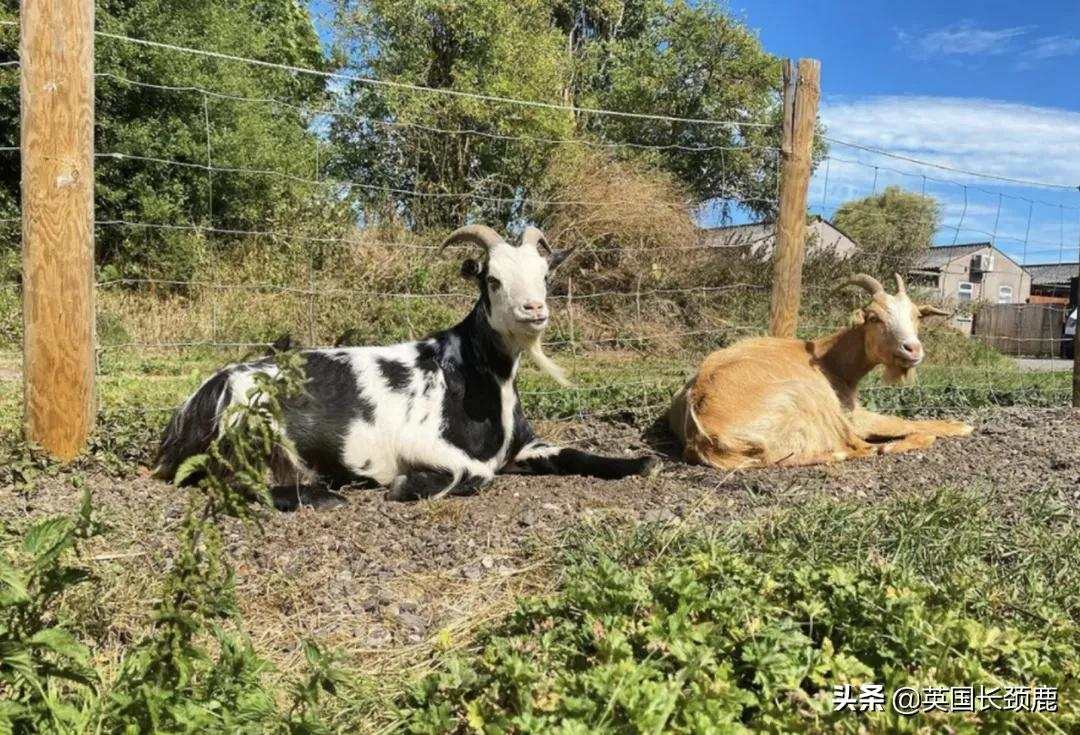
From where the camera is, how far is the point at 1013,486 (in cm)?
382

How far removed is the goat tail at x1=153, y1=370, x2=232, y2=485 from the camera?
12.7 feet

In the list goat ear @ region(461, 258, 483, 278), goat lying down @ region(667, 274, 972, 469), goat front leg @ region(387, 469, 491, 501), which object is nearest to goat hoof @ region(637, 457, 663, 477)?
goat lying down @ region(667, 274, 972, 469)

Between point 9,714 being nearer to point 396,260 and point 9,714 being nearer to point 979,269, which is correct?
point 396,260

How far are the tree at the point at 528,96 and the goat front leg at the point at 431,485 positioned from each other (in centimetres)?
263

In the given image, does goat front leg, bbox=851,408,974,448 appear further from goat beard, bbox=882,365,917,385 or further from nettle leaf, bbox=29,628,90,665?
nettle leaf, bbox=29,628,90,665

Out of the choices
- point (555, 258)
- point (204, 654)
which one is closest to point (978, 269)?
point (555, 258)

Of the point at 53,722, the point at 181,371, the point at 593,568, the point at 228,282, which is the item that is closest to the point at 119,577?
the point at 53,722

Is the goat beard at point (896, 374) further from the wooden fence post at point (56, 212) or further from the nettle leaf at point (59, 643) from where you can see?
the nettle leaf at point (59, 643)

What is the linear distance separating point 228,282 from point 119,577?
8.18 metres

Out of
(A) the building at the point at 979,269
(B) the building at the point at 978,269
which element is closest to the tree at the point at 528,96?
(B) the building at the point at 978,269

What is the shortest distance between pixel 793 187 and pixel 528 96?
11.4 metres

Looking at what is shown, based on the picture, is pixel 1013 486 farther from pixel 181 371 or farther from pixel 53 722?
pixel 181 371

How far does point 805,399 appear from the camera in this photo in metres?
4.85

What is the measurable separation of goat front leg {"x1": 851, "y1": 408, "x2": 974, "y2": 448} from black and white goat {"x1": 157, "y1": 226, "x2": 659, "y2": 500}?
174 cm
